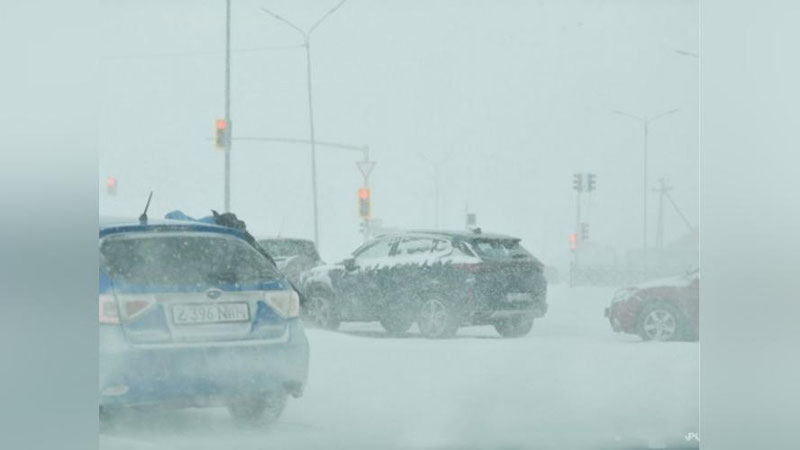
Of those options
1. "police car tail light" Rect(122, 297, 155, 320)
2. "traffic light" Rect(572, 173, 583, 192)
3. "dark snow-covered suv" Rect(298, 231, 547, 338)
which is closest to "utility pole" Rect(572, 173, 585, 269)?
"traffic light" Rect(572, 173, 583, 192)

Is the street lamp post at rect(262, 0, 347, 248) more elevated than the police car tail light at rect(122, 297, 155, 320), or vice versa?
the street lamp post at rect(262, 0, 347, 248)

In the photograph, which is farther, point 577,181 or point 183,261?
point 577,181

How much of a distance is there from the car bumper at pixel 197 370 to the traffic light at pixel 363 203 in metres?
0.71

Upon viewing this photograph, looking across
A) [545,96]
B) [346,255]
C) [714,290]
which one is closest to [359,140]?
[346,255]

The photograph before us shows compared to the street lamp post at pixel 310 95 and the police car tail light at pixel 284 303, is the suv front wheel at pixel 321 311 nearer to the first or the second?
the police car tail light at pixel 284 303

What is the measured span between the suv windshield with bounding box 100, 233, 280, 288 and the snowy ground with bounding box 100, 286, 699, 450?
0.53 metres

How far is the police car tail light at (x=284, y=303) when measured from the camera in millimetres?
6500

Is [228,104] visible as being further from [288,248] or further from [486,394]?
[486,394]

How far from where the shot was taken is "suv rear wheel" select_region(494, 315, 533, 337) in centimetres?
686

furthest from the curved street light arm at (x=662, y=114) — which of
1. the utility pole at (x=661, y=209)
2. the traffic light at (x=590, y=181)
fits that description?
the traffic light at (x=590, y=181)

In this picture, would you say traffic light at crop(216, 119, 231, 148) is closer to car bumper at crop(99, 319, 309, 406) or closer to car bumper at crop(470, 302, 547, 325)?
car bumper at crop(99, 319, 309, 406)

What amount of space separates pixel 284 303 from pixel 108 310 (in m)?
0.96

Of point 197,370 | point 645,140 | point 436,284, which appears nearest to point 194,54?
point 197,370

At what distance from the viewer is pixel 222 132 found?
664 cm
